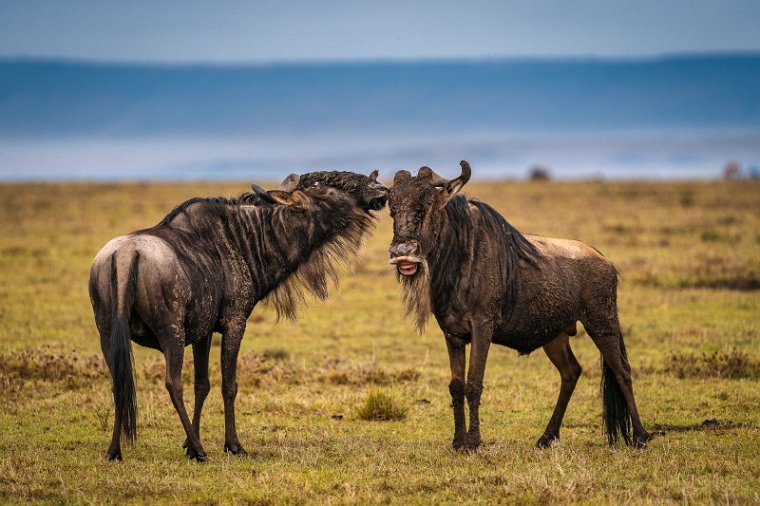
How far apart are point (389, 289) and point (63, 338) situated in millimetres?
7492

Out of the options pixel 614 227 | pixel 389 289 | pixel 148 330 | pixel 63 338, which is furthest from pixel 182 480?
pixel 614 227

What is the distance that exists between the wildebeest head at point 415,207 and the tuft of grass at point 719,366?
5.46 meters

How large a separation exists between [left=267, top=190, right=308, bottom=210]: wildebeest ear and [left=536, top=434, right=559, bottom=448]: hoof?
10.1 feet

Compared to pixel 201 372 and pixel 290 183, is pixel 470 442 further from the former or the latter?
pixel 290 183

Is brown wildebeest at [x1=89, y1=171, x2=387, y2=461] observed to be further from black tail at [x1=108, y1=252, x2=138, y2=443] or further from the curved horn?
the curved horn

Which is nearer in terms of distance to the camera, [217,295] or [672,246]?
[217,295]

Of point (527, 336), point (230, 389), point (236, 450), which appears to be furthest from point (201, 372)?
point (527, 336)

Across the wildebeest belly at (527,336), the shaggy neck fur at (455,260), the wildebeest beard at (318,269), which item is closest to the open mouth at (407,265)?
the shaggy neck fur at (455,260)

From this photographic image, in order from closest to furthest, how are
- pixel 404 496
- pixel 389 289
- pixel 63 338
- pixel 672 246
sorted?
pixel 404 496, pixel 63 338, pixel 389 289, pixel 672 246

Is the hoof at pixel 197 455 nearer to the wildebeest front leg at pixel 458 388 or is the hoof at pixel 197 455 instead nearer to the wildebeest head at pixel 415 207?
the wildebeest front leg at pixel 458 388

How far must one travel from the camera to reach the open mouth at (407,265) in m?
8.55

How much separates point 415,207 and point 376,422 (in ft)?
9.75

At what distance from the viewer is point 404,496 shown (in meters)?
7.81

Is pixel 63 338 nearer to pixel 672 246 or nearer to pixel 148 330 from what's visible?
pixel 148 330
